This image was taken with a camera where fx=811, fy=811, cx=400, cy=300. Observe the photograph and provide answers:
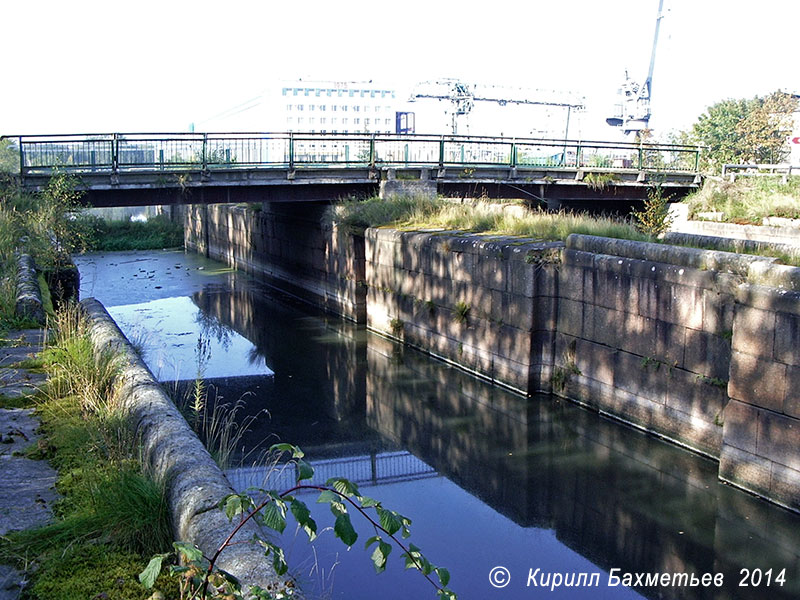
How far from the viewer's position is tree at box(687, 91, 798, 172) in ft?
150

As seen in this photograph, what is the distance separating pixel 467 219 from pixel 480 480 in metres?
7.75

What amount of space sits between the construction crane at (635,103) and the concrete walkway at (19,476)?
198 feet

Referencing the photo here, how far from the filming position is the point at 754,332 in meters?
8.27

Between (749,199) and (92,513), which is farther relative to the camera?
(749,199)

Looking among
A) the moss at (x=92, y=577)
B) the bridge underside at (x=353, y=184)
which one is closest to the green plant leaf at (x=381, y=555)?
the moss at (x=92, y=577)

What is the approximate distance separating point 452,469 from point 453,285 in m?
5.13

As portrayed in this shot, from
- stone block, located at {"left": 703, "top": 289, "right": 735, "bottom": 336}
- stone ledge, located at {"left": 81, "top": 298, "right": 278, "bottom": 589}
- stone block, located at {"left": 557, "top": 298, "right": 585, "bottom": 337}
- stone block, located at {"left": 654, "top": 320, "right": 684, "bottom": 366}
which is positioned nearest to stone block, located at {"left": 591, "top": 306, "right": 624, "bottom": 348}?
stone block, located at {"left": 557, "top": 298, "right": 585, "bottom": 337}

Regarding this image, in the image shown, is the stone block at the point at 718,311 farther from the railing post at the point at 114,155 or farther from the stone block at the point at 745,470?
the railing post at the point at 114,155

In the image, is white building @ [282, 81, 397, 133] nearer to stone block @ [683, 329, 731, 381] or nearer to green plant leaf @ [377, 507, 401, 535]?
stone block @ [683, 329, 731, 381]

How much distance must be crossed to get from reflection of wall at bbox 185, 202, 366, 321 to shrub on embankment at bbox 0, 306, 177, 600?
12352mm

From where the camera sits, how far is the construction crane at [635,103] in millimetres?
64000

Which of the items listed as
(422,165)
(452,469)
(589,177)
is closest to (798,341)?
(452,469)

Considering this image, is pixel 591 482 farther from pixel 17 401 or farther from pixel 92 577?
pixel 92 577

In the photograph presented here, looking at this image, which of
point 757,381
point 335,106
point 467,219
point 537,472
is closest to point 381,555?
point 757,381
